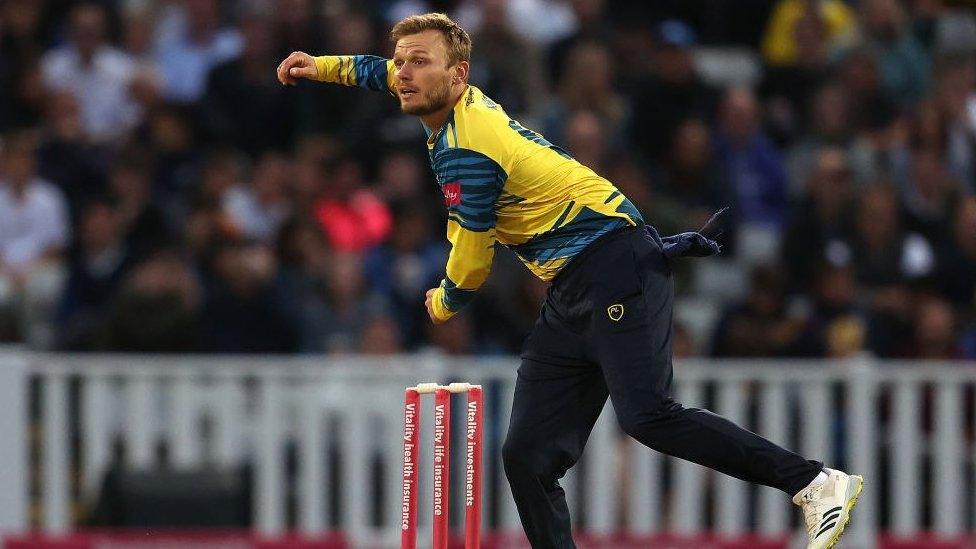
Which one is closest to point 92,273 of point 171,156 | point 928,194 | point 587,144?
point 171,156

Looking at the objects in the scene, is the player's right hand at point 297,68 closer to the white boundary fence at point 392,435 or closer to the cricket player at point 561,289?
the cricket player at point 561,289

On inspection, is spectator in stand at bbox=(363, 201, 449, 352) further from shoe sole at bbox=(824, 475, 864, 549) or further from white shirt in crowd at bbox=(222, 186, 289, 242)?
shoe sole at bbox=(824, 475, 864, 549)

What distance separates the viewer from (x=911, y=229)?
1323 centimetres

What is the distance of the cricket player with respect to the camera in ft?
23.3

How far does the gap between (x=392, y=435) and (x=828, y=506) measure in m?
4.85

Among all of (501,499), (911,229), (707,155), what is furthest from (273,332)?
(911,229)

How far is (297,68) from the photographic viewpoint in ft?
24.8

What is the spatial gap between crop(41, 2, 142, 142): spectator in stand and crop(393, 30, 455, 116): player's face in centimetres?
707

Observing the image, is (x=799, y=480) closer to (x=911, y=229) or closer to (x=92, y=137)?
(x=911, y=229)

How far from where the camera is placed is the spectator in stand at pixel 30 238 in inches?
504

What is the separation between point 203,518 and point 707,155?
15.0ft

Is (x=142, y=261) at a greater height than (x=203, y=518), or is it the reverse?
(x=142, y=261)

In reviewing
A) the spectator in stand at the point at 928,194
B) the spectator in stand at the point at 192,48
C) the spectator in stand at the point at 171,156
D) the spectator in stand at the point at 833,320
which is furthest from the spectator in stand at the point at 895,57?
the spectator in stand at the point at 171,156

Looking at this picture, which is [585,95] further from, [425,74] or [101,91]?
[425,74]
